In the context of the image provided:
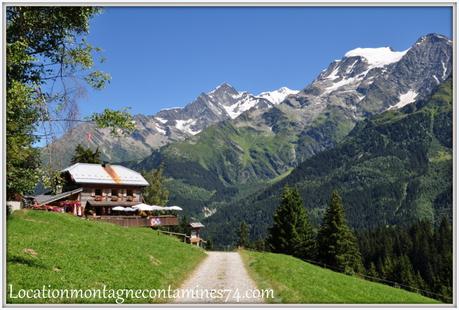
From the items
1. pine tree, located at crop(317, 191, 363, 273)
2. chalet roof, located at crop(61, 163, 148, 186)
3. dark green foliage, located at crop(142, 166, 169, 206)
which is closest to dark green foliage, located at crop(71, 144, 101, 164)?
chalet roof, located at crop(61, 163, 148, 186)

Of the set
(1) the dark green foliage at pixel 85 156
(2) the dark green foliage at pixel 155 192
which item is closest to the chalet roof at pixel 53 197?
(1) the dark green foliage at pixel 85 156

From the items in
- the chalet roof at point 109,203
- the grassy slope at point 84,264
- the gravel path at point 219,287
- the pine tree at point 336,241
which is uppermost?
the chalet roof at point 109,203

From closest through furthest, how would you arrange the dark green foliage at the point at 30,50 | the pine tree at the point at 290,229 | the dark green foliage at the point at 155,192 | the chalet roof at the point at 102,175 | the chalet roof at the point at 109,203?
the dark green foliage at the point at 30,50 → the chalet roof at the point at 109,203 → the chalet roof at the point at 102,175 → the pine tree at the point at 290,229 → the dark green foliage at the point at 155,192

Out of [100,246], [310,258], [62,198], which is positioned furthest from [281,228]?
[100,246]

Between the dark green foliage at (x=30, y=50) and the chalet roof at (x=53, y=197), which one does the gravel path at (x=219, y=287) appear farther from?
the chalet roof at (x=53, y=197)

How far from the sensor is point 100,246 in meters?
34.5

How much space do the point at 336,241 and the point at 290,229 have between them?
959cm

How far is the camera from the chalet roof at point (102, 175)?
8225 cm

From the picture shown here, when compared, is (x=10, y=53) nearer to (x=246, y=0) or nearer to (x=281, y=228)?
(x=246, y=0)

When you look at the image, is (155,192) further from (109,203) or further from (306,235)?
(306,235)

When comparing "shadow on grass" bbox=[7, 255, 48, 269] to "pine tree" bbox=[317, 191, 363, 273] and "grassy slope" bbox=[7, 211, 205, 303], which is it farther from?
"pine tree" bbox=[317, 191, 363, 273]

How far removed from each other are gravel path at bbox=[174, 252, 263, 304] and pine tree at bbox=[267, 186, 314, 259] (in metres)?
57.0

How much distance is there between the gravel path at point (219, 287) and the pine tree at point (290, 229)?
56964 mm

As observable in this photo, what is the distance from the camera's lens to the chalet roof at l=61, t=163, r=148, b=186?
82.2 m
